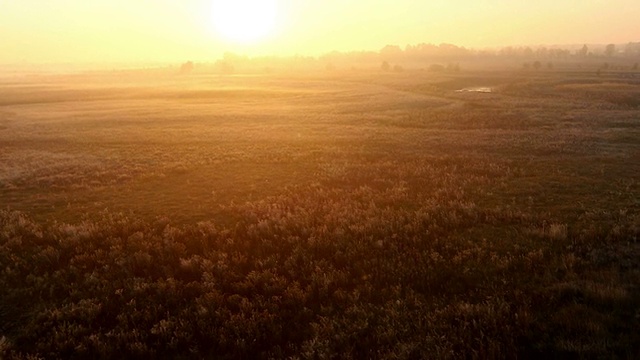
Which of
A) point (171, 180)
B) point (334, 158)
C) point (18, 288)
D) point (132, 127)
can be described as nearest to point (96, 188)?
point (171, 180)

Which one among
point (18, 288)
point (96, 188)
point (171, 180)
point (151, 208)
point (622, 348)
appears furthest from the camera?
point (171, 180)

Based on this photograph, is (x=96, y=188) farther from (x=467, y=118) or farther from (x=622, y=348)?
(x=467, y=118)

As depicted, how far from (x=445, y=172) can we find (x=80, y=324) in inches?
741

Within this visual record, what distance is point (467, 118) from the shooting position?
1924 inches

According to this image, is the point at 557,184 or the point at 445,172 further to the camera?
the point at 445,172

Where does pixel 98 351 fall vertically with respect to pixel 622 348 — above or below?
below

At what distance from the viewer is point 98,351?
9250 mm

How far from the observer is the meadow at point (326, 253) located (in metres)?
9.21

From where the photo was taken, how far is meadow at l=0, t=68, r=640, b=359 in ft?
30.2

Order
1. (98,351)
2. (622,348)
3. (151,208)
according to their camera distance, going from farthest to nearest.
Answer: (151,208), (98,351), (622,348)

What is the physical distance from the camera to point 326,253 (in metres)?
13.4

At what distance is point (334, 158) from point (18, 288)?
66.0ft

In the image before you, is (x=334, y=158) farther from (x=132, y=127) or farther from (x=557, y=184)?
(x=132, y=127)

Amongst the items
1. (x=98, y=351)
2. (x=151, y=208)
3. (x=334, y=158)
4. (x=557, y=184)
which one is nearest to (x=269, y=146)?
(x=334, y=158)
